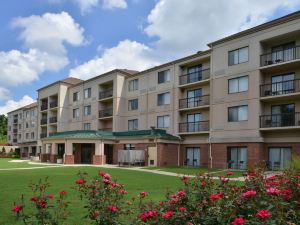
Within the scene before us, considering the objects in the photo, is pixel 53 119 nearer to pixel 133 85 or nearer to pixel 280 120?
pixel 133 85

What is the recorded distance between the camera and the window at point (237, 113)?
1196 inches

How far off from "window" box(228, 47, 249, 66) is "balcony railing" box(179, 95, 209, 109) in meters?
4.94

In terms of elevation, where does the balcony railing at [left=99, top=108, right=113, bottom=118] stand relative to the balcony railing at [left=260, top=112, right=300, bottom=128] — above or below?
above

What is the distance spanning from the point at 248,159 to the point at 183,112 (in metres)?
10.4

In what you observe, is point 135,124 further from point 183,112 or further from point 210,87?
point 210,87

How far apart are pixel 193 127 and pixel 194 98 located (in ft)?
10.1

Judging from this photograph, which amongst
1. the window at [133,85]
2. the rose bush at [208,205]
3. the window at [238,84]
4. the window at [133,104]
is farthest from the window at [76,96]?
the rose bush at [208,205]

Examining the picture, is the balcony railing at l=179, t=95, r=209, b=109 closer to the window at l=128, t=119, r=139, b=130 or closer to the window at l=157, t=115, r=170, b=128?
the window at l=157, t=115, r=170, b=128

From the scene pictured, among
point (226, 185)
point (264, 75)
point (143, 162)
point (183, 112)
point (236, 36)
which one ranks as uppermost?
point (236, 36)

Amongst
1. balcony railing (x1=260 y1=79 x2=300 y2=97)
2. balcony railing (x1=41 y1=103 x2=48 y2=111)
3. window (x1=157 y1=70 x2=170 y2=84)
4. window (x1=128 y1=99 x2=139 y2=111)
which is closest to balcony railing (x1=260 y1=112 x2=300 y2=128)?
balcony railing (x1=260 y1=79 x2=300 y2=97)

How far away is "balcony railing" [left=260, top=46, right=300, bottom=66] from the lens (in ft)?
90.7

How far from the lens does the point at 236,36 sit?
3112 cm

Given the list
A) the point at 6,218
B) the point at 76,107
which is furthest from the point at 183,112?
the point at 6,218

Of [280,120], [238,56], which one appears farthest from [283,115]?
[238,56]
